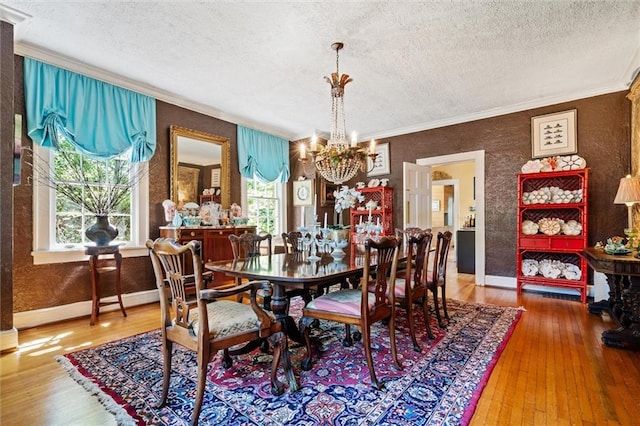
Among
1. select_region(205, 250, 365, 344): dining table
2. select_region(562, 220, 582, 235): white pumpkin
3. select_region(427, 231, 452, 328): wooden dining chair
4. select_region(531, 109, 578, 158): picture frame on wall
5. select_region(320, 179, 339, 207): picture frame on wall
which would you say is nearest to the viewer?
select_region(205, 250, 365, 344): dining table

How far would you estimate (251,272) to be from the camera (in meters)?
2.12

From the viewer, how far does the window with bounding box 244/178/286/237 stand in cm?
560

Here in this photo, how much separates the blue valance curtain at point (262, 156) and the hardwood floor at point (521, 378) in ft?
9.38

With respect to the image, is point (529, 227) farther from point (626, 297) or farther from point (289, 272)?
point (289, 272)

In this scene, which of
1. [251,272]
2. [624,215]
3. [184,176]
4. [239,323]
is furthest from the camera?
[184,176]

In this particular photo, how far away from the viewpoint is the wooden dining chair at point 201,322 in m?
1.60

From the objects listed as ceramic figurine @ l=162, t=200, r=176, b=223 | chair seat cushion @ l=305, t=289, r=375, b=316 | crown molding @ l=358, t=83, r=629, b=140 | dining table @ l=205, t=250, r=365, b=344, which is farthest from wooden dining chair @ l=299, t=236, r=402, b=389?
crown molding @ l=358, t=83, r=629, b=140

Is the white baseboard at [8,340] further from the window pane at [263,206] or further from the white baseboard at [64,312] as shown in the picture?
the window pane at [263,206]

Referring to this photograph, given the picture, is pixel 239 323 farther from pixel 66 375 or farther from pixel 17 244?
pixel 17 244

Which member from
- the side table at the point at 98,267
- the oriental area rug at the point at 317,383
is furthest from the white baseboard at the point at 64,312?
the oriental area rug at the point at 317,383

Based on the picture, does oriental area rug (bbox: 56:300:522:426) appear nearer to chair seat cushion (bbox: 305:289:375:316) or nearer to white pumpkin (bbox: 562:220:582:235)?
chair seat cushion (bbox: 305:289:375:316)

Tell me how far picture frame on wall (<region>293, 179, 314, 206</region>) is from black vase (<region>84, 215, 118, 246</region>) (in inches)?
132

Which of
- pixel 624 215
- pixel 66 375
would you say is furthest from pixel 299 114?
pixel 624 215

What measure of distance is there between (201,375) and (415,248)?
182 centimetres
